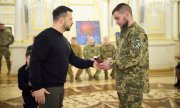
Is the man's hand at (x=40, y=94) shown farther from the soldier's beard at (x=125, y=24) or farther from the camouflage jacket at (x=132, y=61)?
the soldier's beard at (x=125, y=24)

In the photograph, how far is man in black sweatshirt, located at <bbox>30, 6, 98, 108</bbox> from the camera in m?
3.38

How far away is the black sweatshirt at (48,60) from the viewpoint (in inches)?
133

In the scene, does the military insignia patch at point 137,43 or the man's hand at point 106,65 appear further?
the man's hand at point 106,65

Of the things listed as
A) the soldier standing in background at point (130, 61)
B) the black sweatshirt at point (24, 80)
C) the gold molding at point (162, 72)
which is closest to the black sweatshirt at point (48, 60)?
the soldier standing in background at point (130, 61)

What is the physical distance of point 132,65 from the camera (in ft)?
11.3

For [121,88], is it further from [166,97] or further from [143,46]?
[166,97]

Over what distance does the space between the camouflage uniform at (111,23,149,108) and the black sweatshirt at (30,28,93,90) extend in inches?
22.4

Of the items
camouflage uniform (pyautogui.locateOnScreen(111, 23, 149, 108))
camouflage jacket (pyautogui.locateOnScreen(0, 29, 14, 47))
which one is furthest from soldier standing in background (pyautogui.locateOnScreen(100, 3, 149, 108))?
camouflage jacket (pyautogui.locateOnScreen(0, 29, 14, 47))

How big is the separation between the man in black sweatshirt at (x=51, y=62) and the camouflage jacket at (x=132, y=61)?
588mm

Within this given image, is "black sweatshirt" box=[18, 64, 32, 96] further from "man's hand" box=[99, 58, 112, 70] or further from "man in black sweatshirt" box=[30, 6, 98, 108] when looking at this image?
"man's hand" box=[99, 58, 112, 70]

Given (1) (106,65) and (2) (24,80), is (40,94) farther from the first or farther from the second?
(2) (24,80)

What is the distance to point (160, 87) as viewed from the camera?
9.49 metres

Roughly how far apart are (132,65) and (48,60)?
90 centimetres

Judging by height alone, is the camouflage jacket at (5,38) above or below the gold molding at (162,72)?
above
